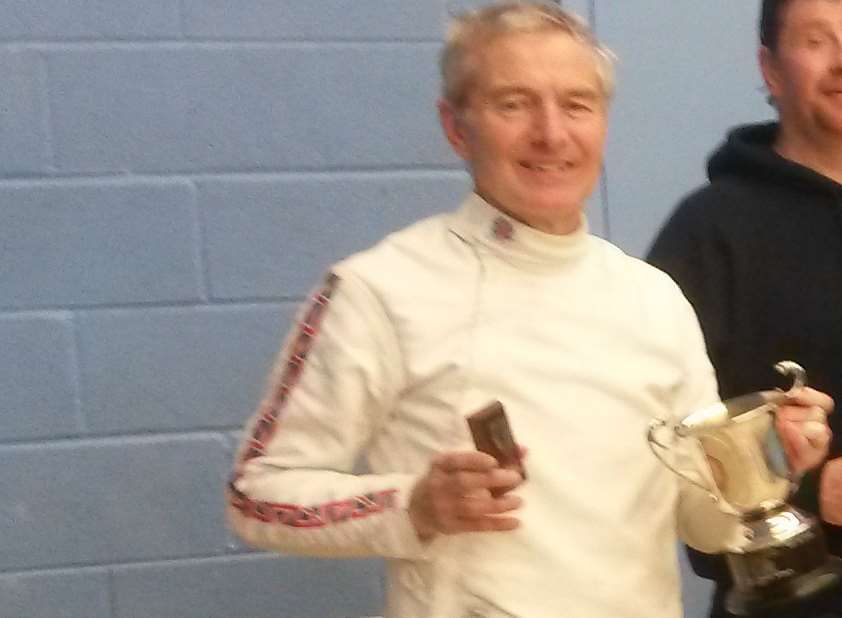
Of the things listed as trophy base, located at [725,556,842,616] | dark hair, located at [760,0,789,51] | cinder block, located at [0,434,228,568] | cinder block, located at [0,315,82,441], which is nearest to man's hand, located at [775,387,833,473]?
trophy base, located at [725,556,842,616]

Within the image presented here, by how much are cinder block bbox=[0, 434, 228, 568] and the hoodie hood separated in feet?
2.40

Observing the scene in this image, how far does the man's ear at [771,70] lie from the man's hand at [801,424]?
1.52 ft

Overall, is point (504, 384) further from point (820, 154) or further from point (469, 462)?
point (820, 154)

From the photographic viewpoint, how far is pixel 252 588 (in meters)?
1.64

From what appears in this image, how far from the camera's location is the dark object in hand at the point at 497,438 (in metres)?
0.92

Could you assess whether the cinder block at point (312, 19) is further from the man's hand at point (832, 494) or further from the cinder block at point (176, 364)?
the man's hand at point (832, 494)

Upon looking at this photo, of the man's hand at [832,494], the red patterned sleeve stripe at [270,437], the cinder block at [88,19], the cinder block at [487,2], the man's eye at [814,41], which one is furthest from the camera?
the cinder block at [487,2]

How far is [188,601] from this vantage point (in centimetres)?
163

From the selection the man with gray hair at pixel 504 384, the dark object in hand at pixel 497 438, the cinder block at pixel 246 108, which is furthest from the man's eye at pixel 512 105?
the cinder block at pixel 246 108

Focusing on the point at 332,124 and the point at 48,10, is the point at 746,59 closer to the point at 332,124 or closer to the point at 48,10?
the point at 332,124

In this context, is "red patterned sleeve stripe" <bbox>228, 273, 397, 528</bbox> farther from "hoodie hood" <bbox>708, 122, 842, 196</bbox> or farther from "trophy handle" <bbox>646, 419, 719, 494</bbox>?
"hoodie hood" <bbox>708, 122, 842, 196</bbox>

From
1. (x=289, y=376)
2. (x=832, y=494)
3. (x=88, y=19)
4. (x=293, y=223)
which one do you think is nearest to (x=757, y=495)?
(x=832, y=494)

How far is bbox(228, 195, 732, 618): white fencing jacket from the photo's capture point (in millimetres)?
1035

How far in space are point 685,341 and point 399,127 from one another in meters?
0.62
